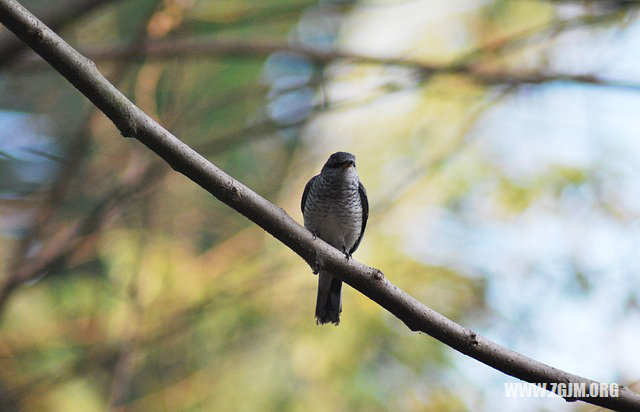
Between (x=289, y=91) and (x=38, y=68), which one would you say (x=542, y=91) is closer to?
(x=289, y=91)

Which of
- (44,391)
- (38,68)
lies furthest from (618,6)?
(44,391)

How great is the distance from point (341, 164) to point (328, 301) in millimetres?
952

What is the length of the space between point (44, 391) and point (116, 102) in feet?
14.0

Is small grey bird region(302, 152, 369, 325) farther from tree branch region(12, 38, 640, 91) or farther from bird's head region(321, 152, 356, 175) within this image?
tree branch region(12, 38, 640, 91)

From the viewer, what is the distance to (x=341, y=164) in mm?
4508

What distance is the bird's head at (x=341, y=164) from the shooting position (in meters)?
4.50

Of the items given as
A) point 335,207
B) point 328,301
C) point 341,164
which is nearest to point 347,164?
point 341,164

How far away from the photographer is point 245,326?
6.70 m

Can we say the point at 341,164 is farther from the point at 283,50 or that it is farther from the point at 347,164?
the point at 283,50

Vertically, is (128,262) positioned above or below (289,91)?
below

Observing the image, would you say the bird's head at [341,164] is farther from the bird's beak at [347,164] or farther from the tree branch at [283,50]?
the tree branch at [283,50]

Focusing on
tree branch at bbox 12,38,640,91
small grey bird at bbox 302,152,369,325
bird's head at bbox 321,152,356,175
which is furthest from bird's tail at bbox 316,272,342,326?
tree branch at bbox 12,38,640,91

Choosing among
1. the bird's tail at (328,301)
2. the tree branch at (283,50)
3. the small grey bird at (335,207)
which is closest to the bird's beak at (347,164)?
the small grey bird at (335,207)

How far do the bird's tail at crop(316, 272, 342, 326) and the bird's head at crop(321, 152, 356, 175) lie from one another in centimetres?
75
